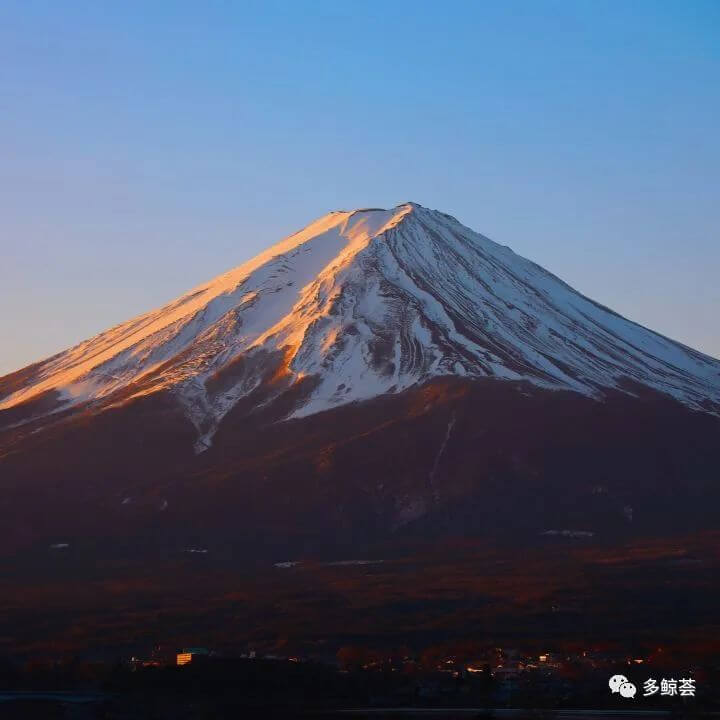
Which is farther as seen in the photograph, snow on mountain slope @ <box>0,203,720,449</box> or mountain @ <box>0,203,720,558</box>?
snow on mountain slope @ <box>0,203,720,449</box>

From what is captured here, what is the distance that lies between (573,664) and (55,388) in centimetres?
7630

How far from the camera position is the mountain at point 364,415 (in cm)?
10294

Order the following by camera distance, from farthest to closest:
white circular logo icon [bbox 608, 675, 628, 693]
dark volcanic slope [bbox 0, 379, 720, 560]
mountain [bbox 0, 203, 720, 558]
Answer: mountain [bbox 0, 203, 720, 558] < dark volcanic slope [bbox 0, 379, 720, 560] < white circular logo icon [bbox 608, 675, 628, 693]

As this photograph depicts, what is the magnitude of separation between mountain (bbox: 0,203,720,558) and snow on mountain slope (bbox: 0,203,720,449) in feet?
0.85

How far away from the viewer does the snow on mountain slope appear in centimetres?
12006

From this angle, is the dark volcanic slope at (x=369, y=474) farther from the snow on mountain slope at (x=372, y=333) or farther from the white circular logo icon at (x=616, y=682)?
the white circular logo icon at (x=616, y=682)

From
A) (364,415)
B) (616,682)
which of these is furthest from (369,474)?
(616,682)

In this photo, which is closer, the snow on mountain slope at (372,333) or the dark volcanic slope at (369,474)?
the dark volcanic slope at (369,474)

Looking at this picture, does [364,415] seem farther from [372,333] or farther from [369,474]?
[372,333]

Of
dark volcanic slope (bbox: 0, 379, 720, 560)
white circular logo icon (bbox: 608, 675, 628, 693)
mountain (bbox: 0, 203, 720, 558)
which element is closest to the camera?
white circular logo icon (bbox: 608, 675, 628, 693)

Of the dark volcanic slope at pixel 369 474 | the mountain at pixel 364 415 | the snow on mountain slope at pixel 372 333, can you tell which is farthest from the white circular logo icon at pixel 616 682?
the snow on mountain slope at pixel 372 333

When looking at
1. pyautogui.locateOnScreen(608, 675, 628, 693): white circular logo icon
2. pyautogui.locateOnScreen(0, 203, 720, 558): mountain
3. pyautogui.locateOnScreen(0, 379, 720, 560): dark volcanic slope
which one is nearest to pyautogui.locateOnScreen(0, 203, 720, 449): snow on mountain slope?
pyautogui.locateOnScreen(0, 203, 720, 558): mountain

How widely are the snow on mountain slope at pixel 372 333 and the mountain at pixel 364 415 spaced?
260 millimetres

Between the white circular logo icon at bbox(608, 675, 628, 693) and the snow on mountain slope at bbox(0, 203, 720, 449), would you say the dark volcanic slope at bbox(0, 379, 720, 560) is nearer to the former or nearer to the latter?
the snow on mountain slope at bbox(0, 203, 720, 449)
